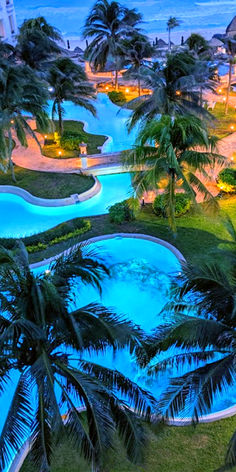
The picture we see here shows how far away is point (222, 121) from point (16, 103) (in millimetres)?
15292

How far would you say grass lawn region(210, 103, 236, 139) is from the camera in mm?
28703

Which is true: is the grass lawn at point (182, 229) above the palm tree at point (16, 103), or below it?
below

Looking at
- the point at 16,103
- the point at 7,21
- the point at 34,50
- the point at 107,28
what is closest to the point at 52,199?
the point at 16,103

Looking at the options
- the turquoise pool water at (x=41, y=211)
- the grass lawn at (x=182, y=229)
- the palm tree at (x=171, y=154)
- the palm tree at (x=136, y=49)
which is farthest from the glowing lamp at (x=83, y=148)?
the palm tree at (x=171, y=154)

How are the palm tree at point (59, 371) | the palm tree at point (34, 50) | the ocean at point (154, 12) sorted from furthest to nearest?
1. the ocean at point (154, 12)
2. the palm tree at point (34, 50)
3. the palm tree at point (59, 371)

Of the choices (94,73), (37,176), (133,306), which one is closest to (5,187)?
(37,176)

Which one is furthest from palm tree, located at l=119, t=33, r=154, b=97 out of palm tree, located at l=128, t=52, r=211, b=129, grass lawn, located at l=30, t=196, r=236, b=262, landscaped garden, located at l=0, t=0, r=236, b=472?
grass lawn, located at l=30, t=196, r=236, b=262

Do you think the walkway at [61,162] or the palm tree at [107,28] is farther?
the palm tree at [107,28]

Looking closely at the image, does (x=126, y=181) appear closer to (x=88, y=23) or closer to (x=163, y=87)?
(x=163, y=87)

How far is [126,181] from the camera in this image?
79.6 feet

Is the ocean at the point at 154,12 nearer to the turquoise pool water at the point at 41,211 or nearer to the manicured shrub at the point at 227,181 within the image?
the manicured shrub at the point at 227,181

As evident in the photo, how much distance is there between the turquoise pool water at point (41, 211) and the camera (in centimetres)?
2036

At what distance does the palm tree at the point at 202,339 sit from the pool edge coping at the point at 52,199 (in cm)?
1298

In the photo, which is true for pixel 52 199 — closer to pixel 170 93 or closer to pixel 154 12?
pixel 170 93
